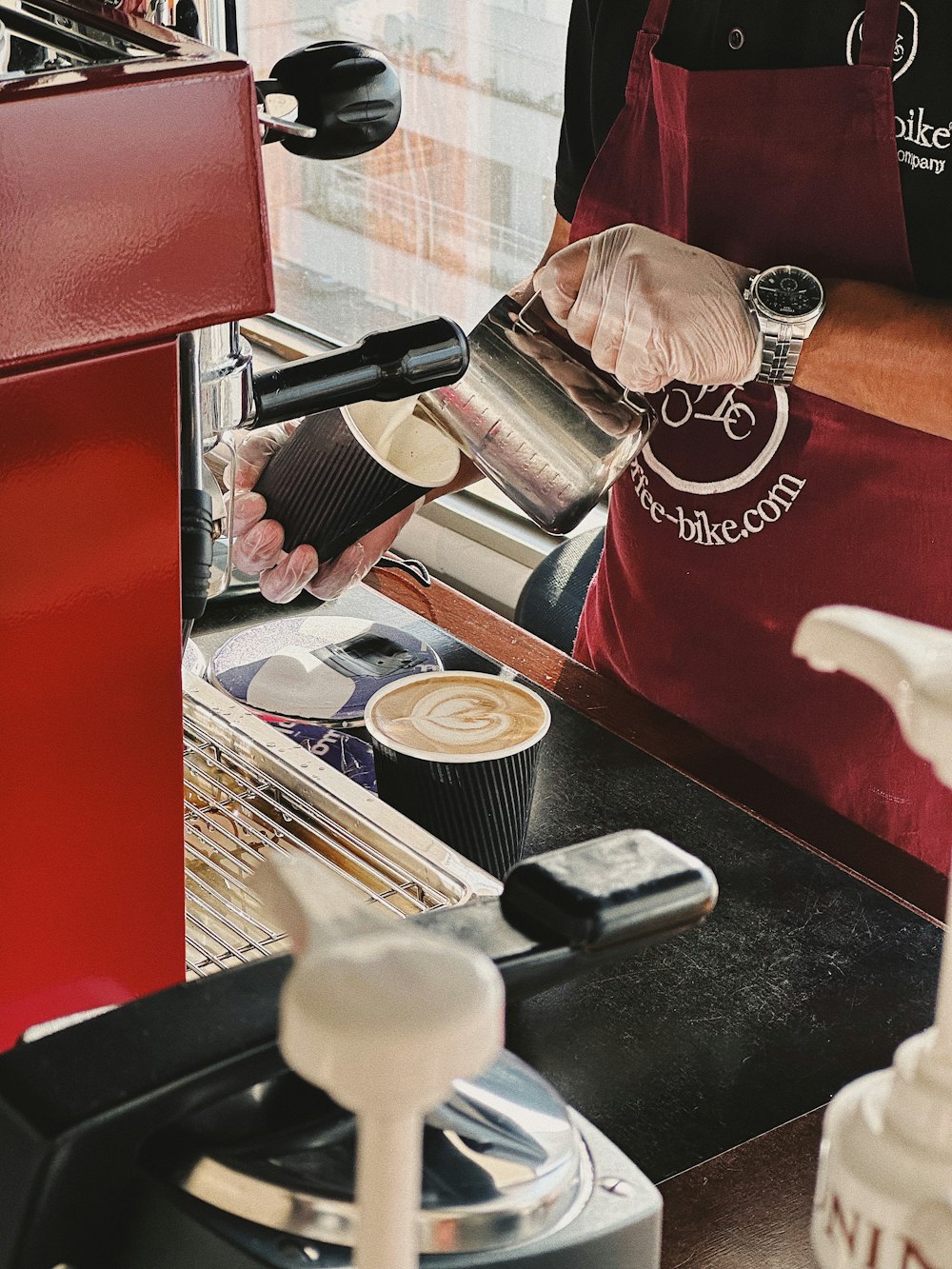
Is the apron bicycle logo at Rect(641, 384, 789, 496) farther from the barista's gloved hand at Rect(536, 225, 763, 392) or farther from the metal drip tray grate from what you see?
the metal drip tray grate

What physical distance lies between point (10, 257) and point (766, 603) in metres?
1.02

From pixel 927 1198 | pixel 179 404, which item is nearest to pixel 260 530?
pixel 179 404

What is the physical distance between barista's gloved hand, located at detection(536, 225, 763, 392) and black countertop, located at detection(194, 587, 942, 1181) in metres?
0.36

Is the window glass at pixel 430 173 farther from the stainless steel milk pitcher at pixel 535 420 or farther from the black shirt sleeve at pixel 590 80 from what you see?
the stainless steel milk pitcher at pixel 535 420

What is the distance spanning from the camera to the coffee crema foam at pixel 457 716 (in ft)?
2.98

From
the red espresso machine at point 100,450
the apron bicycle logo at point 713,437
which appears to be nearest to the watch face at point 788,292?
the apron bicycle logo at point 713,437

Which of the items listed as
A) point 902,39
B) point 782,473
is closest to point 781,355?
point 782,473

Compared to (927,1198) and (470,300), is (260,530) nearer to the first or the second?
(927,1198)

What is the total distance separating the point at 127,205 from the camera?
1.82 feet

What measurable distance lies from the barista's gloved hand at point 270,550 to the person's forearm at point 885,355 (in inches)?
14.6

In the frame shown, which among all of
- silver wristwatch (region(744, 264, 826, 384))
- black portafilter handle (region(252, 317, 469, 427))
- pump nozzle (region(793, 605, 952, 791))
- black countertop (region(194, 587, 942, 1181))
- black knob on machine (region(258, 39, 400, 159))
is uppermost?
black knob on machine (region(258, 39, 400, 159))

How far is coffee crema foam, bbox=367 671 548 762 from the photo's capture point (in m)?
0.91

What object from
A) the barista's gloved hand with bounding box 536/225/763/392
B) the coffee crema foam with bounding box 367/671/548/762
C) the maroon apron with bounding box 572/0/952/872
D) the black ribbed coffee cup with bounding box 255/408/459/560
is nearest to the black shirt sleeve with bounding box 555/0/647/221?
the maroon apron with bounding box 572/0/952/872

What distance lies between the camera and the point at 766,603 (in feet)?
4.71
